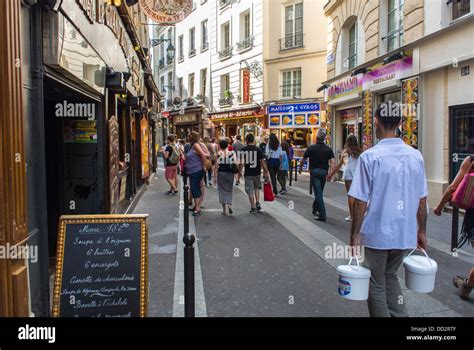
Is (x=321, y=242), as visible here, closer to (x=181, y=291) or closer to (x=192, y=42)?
(x=181, y=291)

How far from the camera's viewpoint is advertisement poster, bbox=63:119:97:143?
6.76m

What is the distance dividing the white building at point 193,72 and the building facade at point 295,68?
7.18 metres

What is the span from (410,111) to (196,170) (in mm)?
5666

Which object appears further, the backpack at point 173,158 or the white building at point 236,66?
the white building at point 236,66

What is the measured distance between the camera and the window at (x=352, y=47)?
625 inches

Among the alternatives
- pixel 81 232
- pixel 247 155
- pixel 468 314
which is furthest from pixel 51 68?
pixel 247 155

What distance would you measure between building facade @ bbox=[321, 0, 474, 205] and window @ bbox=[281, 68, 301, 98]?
6.82 metres

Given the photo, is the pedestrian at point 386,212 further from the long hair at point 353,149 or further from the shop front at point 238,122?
the shop front at point 238,122

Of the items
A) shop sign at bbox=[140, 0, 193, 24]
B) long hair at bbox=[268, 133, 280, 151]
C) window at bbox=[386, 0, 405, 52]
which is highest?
window at bbox=[386, 0, 405, 52]

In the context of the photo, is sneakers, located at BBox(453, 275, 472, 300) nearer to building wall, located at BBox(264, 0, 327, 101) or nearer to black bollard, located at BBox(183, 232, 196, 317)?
black bollard, located at BBox(183, 232, 196, 317)

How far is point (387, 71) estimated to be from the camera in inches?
490

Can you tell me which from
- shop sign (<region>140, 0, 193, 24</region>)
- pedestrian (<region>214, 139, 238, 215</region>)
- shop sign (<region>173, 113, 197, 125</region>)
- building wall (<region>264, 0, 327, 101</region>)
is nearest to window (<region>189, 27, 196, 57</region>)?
shop sign (<region>173, 113, 197, 125</region>)

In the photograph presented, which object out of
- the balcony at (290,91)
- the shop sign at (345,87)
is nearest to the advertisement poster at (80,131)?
the shop sign at (345,87)

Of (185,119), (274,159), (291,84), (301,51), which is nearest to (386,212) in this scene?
(274,159)
